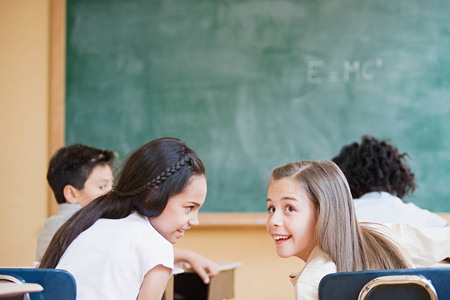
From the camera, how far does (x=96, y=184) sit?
2736mm

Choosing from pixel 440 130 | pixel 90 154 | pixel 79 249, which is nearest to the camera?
pixel 79 249

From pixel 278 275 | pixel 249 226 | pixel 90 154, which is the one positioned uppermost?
pixel 90 154

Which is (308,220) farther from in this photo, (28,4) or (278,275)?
(28,4)

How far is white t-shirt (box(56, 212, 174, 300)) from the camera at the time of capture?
5.04 feet

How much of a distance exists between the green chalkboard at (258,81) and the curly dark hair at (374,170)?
31.5 inches

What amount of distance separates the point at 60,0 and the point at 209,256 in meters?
1.96

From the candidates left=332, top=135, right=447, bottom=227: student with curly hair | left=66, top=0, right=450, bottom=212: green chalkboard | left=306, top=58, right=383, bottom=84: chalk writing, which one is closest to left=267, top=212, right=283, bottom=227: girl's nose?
left=332, top=135, right=447, bottom=227: student with curly hair

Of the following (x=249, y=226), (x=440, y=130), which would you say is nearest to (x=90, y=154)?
(x=249, y=226)

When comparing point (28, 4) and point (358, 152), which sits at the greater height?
point (28, 4)

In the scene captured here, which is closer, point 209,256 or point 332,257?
point 332,257

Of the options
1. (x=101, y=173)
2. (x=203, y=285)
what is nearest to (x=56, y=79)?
(x=101, y=173)

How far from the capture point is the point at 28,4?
372cm

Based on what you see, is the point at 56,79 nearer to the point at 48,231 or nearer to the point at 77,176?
the point at 77,176

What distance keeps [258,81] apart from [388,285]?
2545mm
